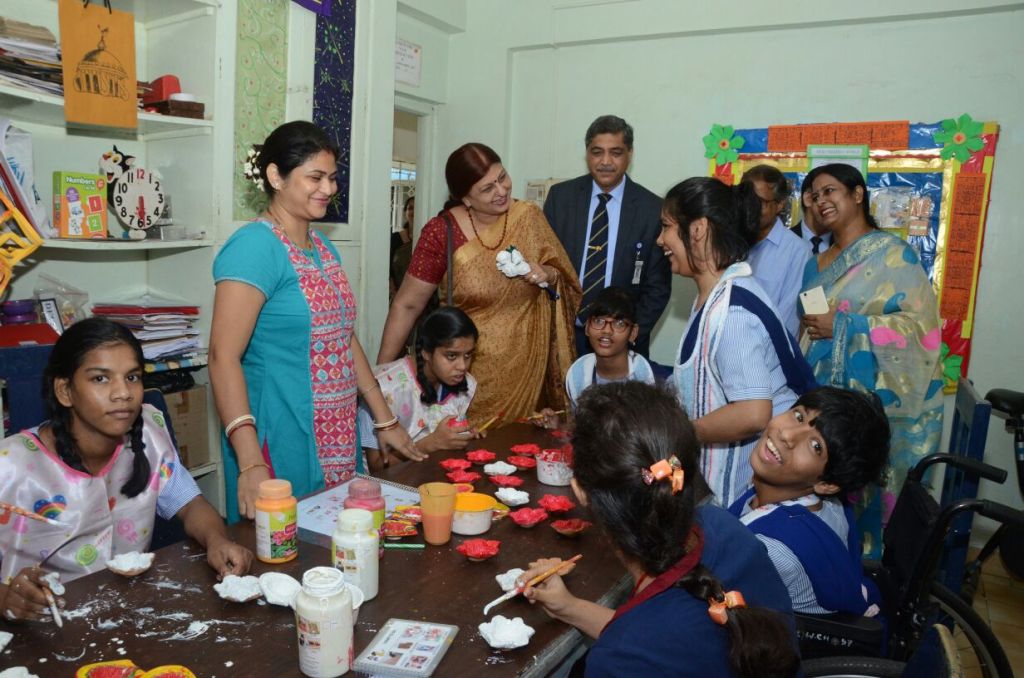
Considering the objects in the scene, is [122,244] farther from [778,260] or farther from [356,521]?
[778,260]

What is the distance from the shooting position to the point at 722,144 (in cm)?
385

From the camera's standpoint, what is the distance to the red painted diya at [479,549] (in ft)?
4.43

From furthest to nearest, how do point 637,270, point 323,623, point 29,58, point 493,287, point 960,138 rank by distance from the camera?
point 960,138
point 637,270
point 493,287
point 29,58
point 323,623

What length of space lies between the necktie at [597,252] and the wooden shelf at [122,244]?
1609mm

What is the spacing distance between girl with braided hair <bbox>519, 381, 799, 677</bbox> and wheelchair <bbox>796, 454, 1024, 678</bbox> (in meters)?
0.27

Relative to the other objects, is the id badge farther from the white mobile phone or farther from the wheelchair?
the wheelchair

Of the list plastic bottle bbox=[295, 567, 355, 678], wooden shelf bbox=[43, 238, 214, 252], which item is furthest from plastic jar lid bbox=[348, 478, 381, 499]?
wooden shelf bbox=[43, 238, 214, 252]

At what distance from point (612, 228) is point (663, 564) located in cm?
236

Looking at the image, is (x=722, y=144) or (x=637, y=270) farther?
(x=722, y=144)

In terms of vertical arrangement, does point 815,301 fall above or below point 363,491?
above

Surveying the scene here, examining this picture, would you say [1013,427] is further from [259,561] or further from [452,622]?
[259,561]

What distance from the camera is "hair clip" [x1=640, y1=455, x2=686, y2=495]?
100cm

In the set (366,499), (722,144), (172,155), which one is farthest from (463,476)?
(722,144)

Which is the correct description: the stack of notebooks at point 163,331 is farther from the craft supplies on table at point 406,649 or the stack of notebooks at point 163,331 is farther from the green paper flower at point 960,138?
the green paper flower at point 960,138
